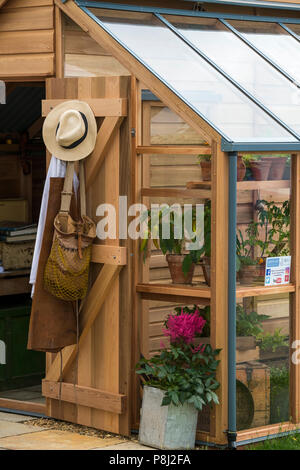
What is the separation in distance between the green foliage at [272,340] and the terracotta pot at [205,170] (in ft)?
3.65

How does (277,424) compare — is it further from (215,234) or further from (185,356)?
(215,234)

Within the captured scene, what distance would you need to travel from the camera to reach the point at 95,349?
7363 mm

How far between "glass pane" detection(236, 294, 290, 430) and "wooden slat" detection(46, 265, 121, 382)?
0.93 m

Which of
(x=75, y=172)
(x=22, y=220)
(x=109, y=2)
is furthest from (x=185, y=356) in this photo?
(x=22, y=220)

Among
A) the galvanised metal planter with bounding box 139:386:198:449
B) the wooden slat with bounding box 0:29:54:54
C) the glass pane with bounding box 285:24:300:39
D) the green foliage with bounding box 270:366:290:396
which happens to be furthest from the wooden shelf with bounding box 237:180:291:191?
the glass pane with bounding box 285:24:300:39

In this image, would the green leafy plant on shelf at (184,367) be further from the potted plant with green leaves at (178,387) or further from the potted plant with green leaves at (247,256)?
the potted plant with green leaves at (247,256)

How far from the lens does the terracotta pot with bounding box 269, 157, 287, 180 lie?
23.4ft

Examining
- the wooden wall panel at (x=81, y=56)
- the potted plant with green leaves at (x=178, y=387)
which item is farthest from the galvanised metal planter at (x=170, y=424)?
the wooden wall panel at (x=81, y=56)

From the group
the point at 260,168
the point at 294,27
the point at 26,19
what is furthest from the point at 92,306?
the point at 294,27

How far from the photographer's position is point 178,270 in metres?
7.17

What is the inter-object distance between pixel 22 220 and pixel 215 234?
3369 mm

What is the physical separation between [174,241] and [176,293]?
1.26ft

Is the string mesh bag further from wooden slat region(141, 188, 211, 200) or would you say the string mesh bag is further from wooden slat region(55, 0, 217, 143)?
wooden slat region(55, 0, 217, 143)

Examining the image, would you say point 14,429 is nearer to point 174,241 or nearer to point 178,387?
point 178,387
